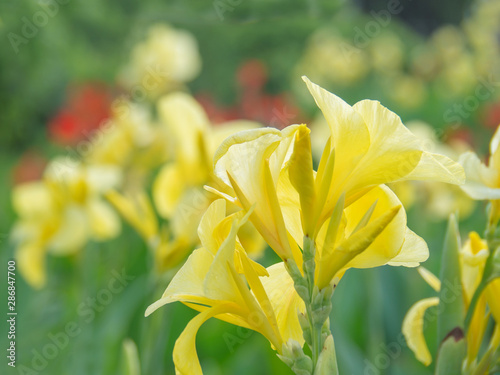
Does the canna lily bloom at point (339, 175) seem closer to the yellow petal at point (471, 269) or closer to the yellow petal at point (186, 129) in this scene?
the yellow petal at point (471, 269)

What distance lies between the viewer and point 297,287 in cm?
43

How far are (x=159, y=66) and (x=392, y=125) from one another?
1.92 meters

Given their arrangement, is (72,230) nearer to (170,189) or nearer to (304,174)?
(170,189)

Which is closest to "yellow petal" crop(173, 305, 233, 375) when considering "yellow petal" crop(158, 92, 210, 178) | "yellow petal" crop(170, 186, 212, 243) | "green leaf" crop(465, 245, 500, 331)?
"green leaf" crop(465, 245, 500, 331)

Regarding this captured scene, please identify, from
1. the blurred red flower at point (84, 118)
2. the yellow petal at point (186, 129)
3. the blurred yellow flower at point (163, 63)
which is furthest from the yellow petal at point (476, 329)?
the blurred red flower at point (84, 118)

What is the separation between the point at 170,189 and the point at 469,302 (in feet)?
2.23

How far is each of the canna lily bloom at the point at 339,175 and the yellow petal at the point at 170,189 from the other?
63cm

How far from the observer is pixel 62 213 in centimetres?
129

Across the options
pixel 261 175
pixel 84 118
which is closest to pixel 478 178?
pixel 261 175

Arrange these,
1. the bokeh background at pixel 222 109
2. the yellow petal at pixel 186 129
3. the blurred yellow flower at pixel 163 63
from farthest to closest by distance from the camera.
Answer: the blurred yellow flower at pixel 163 63, the bokeh background at pixel 222 109, the yellow petal at pixel 186 129

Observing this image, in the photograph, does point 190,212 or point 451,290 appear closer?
point 451,290

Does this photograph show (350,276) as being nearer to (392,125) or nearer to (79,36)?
(392,125)

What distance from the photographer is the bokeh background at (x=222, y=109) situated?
1.22 m

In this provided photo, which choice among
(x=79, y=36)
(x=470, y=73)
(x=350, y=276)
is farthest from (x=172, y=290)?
(x=79, y=36)
